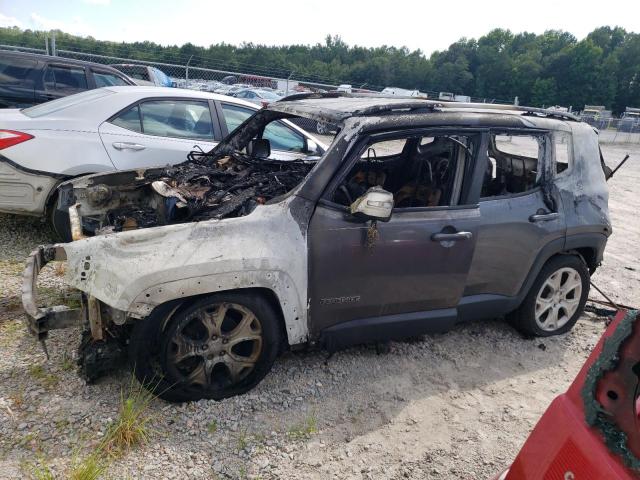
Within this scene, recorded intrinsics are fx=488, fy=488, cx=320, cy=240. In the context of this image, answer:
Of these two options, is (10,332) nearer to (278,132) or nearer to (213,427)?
(213,427)

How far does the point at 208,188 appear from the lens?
3.60 metres

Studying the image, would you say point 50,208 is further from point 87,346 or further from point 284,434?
point 284,434

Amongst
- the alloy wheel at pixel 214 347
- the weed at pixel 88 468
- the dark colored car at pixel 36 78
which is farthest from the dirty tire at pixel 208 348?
the dark colored car at pixel 36 78

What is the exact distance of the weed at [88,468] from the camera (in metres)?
2.23

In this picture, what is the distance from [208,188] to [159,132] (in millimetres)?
1944

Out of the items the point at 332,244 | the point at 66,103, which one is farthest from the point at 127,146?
the point at 332,244

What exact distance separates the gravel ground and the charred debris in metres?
0.98

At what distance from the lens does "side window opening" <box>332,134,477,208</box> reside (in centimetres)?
335

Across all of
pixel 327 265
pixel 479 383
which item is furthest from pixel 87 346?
pixel 479 383

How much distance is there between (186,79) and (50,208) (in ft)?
40.9

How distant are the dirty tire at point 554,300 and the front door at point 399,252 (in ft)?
2.88

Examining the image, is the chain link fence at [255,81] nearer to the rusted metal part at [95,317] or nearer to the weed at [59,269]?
the weed at [59,269]

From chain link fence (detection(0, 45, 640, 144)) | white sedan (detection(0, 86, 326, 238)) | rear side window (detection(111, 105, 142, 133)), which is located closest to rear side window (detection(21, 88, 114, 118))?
white sedan (detection(0, 86, 326, 238))

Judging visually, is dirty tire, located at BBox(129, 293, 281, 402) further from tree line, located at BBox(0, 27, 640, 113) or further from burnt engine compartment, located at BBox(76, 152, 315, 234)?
tree line, located at BBox(0, 27, 640, 113)
